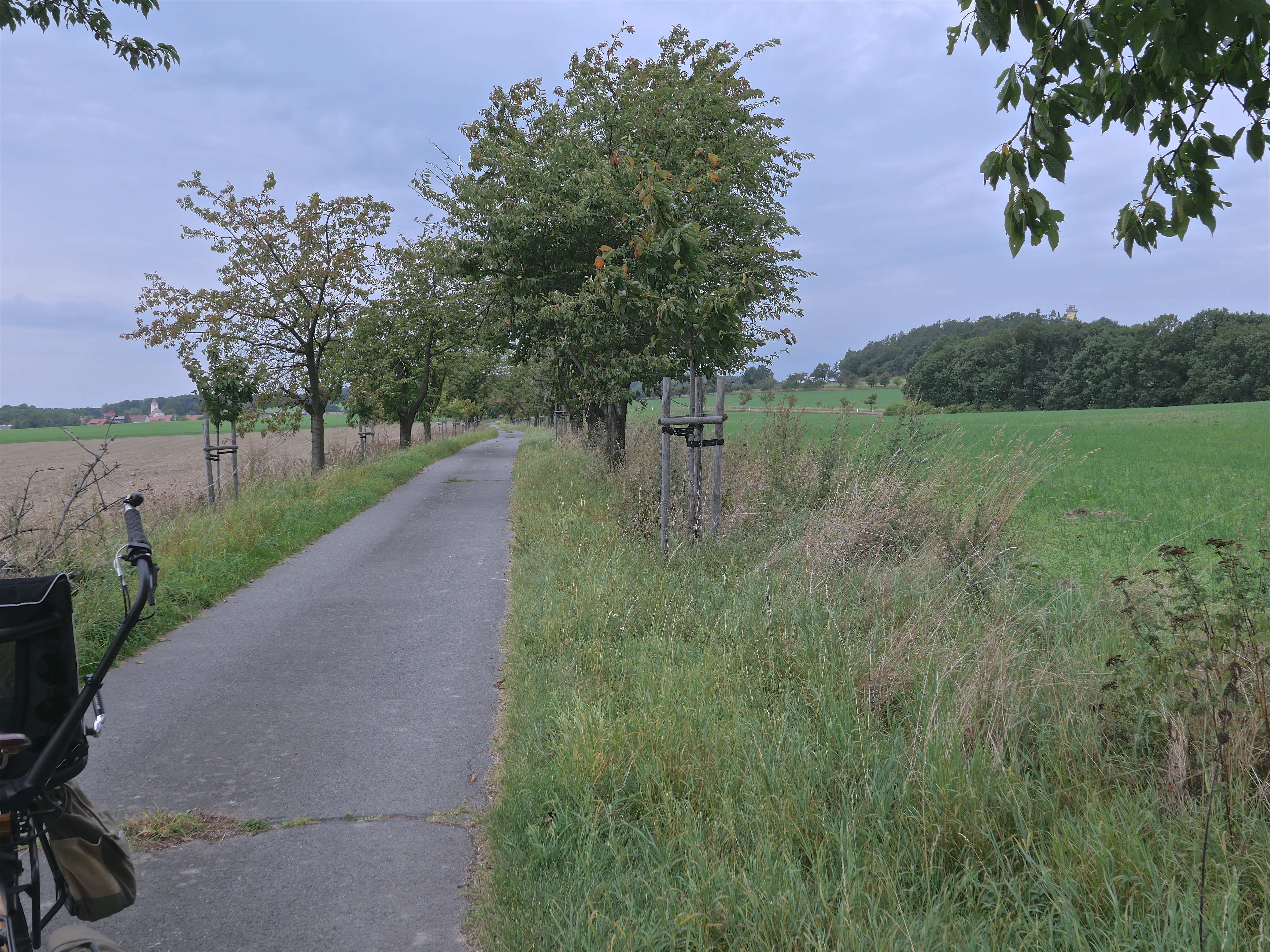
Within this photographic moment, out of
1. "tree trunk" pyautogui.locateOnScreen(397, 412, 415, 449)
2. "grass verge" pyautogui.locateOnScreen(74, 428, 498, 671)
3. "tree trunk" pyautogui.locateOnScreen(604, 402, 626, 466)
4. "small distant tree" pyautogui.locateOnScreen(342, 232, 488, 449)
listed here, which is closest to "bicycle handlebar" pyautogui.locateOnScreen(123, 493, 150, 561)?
"grass verge" pyautogui.locateOnScreen(74, 428, 498, 671)

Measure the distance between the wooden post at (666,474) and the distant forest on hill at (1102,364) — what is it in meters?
64.4

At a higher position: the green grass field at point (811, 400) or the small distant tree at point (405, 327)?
the small distant tree at point (405, 327)

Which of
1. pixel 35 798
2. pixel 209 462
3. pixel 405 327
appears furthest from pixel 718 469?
pixel 405 327

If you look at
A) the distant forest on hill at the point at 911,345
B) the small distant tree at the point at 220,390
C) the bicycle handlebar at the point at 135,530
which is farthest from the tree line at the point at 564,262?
the distant forest on hill at the point at 911,345

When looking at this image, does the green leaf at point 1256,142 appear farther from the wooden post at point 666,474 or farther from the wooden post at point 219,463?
the wooden post at point 219,463

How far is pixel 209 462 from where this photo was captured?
14.4 m

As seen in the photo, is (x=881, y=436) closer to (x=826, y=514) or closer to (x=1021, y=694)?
(x=826, y=514)

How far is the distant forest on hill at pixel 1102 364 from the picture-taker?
71.6m

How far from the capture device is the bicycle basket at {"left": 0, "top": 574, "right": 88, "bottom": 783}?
6.46ft

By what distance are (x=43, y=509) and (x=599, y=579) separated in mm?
17412

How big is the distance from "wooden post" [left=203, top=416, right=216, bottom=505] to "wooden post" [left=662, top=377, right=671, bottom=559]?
8.69 metres

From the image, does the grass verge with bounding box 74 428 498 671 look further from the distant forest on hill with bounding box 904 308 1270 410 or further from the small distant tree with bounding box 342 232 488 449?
the distant forest on hill with bounding box 904 308 1270 410

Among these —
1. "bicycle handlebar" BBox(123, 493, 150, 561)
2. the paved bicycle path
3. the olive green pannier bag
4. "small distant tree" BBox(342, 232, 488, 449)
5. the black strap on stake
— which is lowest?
the paved bicycle path

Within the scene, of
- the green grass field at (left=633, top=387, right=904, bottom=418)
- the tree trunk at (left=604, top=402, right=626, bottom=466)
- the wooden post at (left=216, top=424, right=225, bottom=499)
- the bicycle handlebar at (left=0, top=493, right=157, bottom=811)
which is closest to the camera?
the bicycle handlebar at (left=0, top=493, right=157, bottom=811)
